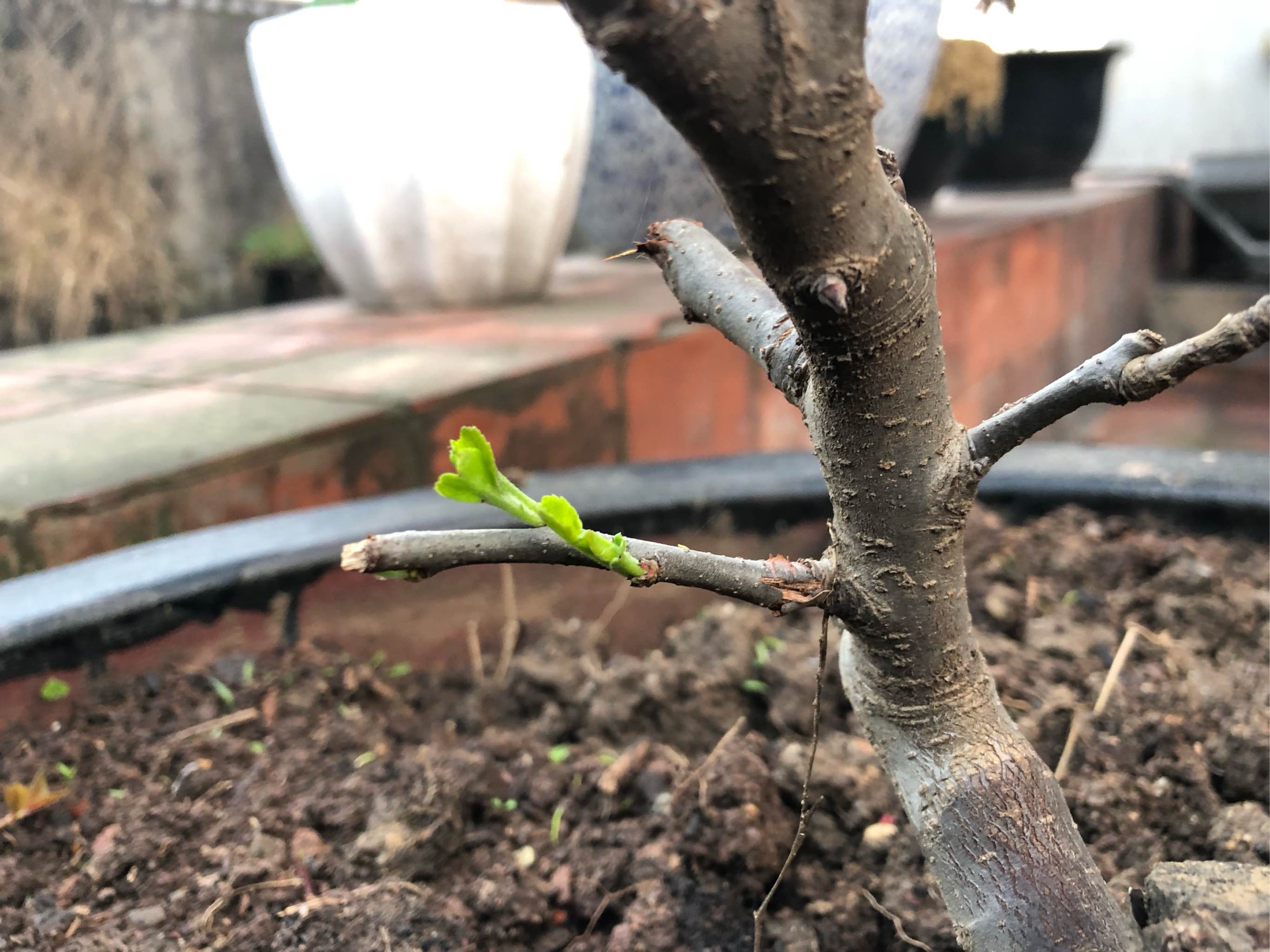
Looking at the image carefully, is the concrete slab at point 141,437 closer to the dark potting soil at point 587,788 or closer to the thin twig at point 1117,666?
the dark potting soil at point 587,788

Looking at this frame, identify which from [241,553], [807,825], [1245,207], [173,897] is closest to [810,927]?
[807,825]

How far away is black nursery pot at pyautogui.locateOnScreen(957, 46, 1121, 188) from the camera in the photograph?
3504 mm

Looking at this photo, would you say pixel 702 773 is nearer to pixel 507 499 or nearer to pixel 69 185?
pixel 507 499

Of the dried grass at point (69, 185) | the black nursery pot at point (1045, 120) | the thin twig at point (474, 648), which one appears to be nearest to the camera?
the thin twig at point (474, 648)

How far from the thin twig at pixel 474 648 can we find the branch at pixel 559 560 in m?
0.50

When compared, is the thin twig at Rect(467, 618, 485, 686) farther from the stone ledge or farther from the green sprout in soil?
the green sprout in soil

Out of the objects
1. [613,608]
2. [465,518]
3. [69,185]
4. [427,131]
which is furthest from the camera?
[69,185]

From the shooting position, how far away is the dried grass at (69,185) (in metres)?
2.25

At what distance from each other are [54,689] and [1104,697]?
73cm

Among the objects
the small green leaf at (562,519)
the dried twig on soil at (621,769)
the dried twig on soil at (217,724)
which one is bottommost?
the dried twig on soil at (621,769)

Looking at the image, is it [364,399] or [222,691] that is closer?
[222,691]

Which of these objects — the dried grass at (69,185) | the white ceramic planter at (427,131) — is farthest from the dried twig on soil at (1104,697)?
the dried grass at (69,185)

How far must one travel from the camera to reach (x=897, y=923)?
1.74 feet

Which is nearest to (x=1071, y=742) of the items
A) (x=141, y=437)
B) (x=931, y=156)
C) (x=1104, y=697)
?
(x=1104, y=697)
